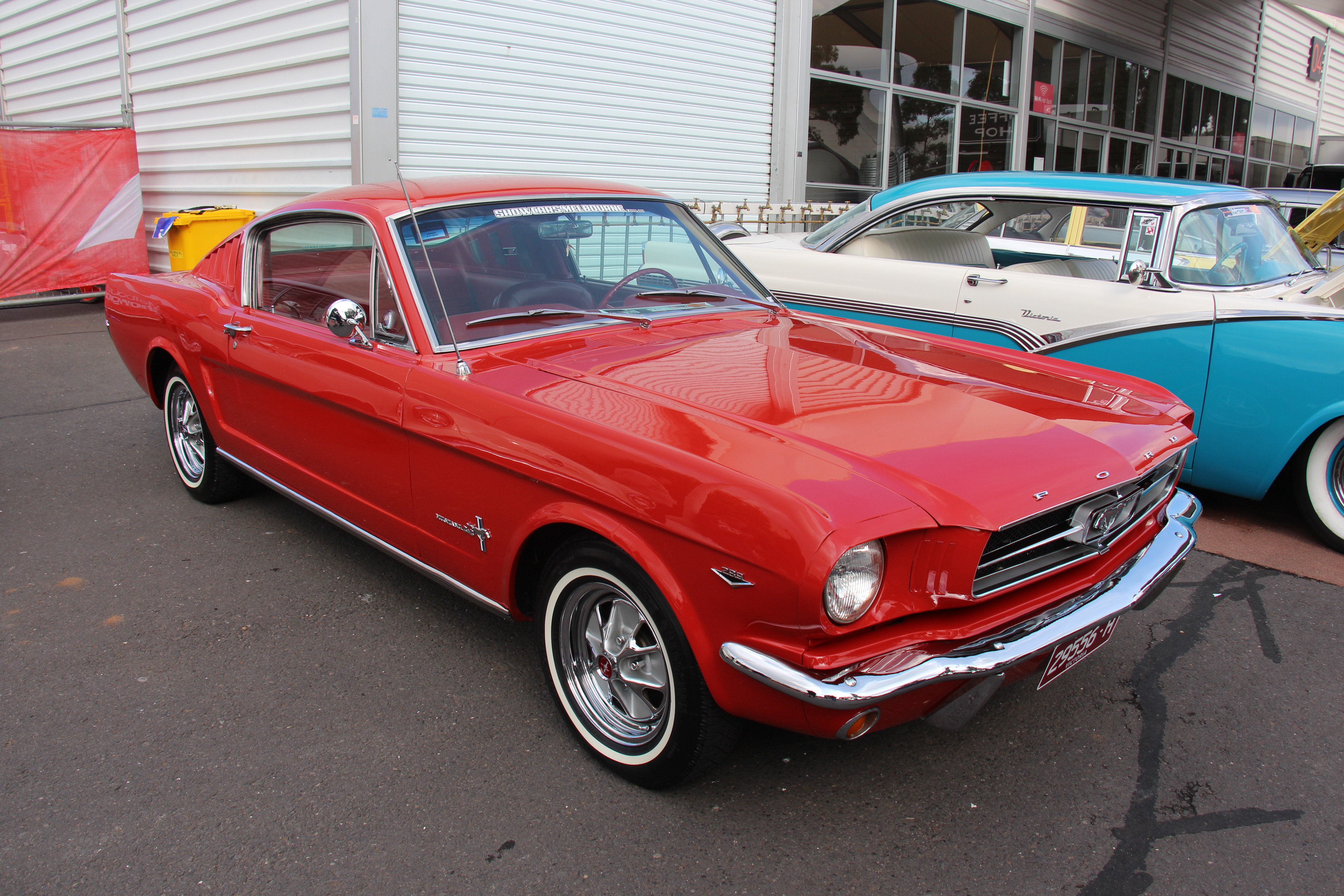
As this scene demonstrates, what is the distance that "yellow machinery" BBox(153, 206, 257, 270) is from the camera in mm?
9234

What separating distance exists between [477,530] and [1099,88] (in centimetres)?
1708

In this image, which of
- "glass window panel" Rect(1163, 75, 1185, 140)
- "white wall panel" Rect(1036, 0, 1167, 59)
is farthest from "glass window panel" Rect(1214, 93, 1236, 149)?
"white wall panel" Rect(1036, 0, 1167, 59)

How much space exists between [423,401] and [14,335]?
7.84 m

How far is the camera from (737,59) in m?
10.7

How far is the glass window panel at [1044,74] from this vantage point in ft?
47.9

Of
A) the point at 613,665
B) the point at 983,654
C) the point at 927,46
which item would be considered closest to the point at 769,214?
the point at 927,46

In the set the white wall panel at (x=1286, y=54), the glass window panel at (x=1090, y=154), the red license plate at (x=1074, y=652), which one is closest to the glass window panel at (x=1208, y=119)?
the white wall panel at (x=1286, y=54)

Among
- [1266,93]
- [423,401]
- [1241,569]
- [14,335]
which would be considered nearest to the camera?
[423,401]

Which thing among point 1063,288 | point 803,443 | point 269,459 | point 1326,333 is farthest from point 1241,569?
point 269,459

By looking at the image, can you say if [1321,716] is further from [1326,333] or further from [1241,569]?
[1326,333]

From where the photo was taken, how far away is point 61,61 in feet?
40.2

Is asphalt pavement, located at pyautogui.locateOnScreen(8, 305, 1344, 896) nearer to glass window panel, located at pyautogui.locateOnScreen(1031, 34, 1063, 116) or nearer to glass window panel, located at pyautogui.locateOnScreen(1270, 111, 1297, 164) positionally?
glass window panel, located at pyautogui.locateOnScreen(1031, 34, 1063, 116)

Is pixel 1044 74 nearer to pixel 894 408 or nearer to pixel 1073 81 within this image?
pixel 1073 81

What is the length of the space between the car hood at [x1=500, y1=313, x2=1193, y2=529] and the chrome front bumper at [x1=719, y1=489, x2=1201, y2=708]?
0.93 ft
